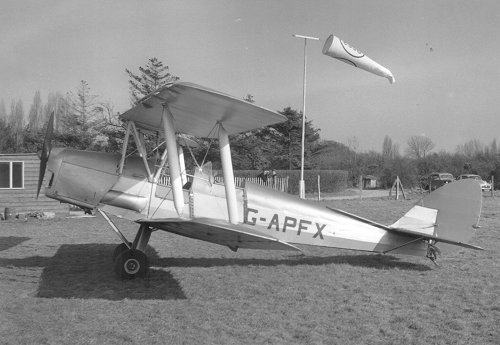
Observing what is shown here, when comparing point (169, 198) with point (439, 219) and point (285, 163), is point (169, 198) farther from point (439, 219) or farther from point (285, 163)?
point (285, 163)

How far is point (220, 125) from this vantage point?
663 centimetres

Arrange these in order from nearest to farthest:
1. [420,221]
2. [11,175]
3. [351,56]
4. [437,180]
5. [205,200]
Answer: [205,200] → [420,221] → [351,56] → [11,175] → [437,180]

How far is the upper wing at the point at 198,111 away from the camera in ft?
18.2

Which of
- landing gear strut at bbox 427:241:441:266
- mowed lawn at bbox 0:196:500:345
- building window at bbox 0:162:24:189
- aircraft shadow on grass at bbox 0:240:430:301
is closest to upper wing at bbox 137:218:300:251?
mowed lawn at bbox 0:196:500:345

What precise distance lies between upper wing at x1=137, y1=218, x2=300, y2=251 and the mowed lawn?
2.11 feet

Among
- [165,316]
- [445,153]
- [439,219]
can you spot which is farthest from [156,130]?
[445,153]

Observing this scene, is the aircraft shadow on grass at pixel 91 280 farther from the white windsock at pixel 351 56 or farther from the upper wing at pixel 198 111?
the white windsock at pixel 351 56

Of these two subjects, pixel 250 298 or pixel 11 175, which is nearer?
pixel 250 298

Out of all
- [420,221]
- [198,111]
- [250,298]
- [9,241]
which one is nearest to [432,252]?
[420,221]

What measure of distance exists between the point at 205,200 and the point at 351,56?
153 inches

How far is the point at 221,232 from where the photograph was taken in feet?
18.2

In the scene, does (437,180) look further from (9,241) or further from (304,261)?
(9,241)

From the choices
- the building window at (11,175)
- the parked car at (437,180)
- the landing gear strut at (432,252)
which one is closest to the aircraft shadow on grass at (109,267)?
the landing gear strut at (432,252)

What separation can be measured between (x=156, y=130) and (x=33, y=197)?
11258 mm
